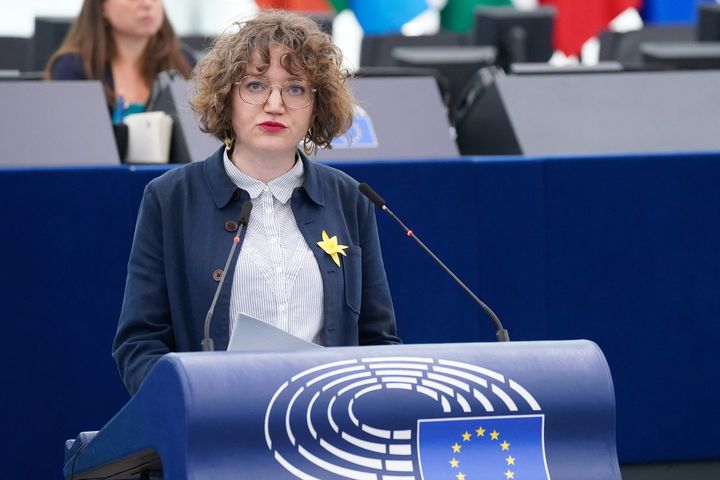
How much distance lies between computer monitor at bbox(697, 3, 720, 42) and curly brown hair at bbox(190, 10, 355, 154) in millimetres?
Result: 4799

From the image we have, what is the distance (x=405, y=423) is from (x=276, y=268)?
563 millimetres

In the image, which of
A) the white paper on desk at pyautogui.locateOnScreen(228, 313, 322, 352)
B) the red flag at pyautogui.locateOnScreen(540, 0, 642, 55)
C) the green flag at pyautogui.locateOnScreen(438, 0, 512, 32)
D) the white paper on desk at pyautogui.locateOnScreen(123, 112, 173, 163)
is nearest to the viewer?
the white paper on desk at pyautogui.locateOnScreen(228, 313, 322, 352)

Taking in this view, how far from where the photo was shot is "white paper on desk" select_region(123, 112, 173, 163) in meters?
4.38

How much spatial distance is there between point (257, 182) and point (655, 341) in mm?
1954

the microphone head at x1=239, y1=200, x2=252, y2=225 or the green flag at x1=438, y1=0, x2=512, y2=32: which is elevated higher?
the microphone head at x1=239, y1=200, x2=252, y2=225

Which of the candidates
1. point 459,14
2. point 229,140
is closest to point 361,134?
point 229,140

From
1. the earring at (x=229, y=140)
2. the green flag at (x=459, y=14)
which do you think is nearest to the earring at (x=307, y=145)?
the earring at (x=229, y=140)

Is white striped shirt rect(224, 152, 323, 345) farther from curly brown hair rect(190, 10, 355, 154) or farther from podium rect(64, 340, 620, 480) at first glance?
podium rect(64, 340, 620, 480)

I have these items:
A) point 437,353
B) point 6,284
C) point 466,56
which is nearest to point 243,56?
Answer: point 437,353

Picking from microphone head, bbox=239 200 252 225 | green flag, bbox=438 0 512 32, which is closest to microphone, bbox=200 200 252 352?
microphone head, bbox=239 200 252 225

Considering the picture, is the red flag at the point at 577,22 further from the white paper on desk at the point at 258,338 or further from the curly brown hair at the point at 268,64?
the white paper on desk at the point at 258,338

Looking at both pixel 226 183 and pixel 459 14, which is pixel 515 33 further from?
pixel 226 183

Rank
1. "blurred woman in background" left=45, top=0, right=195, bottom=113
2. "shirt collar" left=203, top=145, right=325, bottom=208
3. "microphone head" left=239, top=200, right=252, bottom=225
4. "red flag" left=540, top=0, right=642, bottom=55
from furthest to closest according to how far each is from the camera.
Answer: "red flag" left=540, top=0, right=642, bottom=55 → "blurred woman in background" left=45, top=0, right=195, bottom=113 → "shirt collar" left=203, top=145, right=325, bottom=208 → "microphone head" left=239, top=200, right=252, bottom=225

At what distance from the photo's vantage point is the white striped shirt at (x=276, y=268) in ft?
8.45
